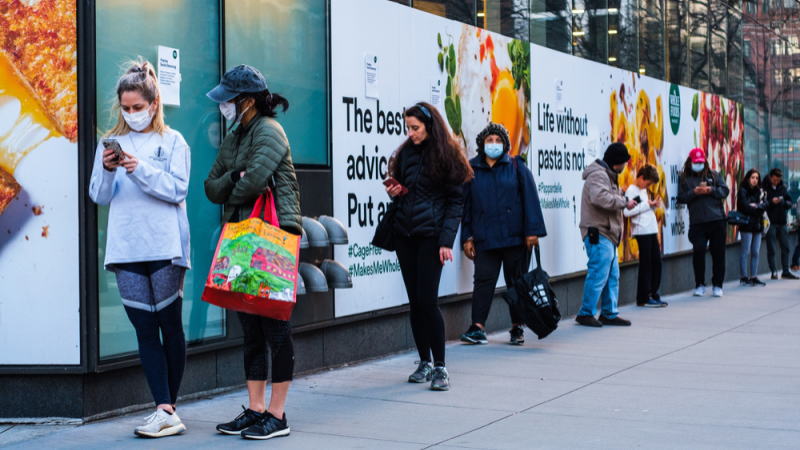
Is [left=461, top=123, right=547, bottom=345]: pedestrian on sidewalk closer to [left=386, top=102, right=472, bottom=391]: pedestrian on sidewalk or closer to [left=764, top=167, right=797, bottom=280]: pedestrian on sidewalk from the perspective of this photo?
[left=386, top=102, right=472, bottom=391]: pedestrian on sidewalk

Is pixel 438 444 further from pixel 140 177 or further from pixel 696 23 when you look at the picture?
pixel 696 23

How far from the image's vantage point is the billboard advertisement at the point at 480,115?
28.5ft

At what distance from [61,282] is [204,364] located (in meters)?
1.23

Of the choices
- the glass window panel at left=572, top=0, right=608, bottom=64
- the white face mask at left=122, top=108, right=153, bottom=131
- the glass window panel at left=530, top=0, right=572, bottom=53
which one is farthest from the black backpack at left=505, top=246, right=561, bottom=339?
the white face mask at left=122, top=108, right=153, bottom=131

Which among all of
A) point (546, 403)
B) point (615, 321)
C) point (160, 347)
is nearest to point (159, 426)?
point (160, 347)

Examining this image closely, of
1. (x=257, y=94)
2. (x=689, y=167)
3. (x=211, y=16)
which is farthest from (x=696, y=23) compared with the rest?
(x=257, y=94)

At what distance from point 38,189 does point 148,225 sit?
3.03 ft

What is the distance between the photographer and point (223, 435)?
5988mm

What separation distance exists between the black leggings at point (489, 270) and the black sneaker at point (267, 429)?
3.91 metres

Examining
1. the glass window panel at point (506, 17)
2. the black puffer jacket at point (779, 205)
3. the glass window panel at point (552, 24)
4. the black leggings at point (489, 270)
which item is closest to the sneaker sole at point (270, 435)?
the black leggings at point (489, 270)

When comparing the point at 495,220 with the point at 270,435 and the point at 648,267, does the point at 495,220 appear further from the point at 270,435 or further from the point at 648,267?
the point at 648,267

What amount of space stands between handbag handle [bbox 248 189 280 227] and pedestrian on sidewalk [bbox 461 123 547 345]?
3.98 metres

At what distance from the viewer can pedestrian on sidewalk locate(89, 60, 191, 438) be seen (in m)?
5.75

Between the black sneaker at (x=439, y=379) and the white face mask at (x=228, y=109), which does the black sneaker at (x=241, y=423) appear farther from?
the black sneaker at (x=439, y=379)
